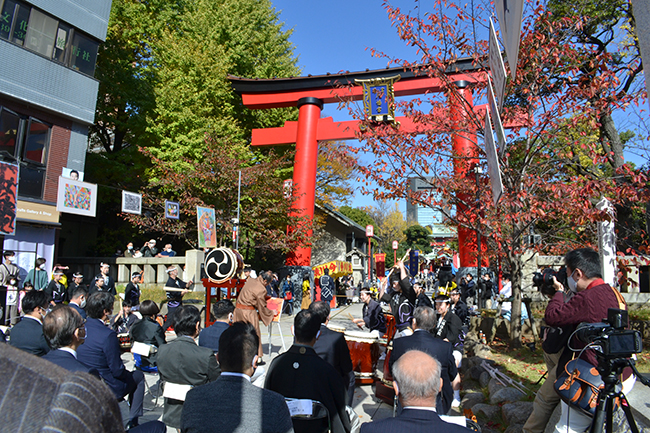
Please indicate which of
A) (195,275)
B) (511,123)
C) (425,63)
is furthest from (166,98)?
(511,123)

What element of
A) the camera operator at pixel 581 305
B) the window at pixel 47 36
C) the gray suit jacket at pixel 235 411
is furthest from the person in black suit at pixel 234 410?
the window at pixel 47 36

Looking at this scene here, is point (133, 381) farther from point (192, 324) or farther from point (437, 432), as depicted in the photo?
point (437, 432)

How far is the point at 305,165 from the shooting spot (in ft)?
59.1

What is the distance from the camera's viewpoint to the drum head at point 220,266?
8.47 m

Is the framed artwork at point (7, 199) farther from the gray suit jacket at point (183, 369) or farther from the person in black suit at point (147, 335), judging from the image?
the gray suit jacket at point (183, 369)

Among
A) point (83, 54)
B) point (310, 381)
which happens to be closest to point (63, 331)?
point (310, 381)

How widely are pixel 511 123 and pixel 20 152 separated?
48.9 ft

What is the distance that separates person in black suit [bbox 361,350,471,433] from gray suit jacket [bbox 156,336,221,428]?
212cm

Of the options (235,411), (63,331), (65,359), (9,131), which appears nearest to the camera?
(235,411)

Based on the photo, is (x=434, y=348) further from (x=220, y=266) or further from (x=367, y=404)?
(x=220, y=266)

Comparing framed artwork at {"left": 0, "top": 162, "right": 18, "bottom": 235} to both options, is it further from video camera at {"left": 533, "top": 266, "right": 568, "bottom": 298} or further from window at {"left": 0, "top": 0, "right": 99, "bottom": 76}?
video camera at {"left": 533, "top": 266, "right": 568, "bottom": 298}

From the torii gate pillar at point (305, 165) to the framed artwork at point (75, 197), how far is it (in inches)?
294

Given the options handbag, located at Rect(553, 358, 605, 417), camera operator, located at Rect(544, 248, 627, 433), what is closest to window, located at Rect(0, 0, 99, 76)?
camera operator, located at Rect(544, 248, 627, 433)

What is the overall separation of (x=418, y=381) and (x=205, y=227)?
10.6 meters
